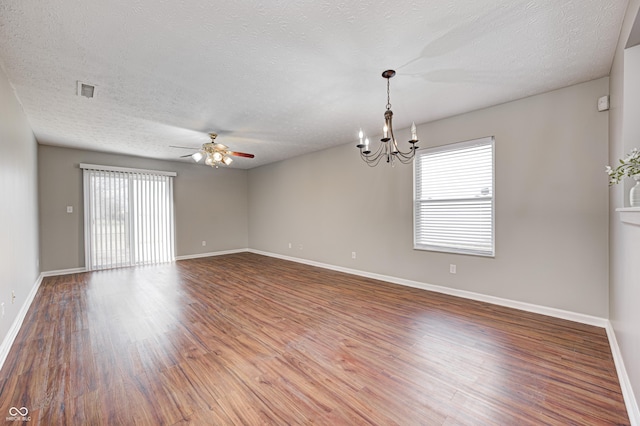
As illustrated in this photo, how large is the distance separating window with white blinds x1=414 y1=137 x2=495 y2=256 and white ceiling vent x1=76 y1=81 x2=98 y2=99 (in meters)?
4.22

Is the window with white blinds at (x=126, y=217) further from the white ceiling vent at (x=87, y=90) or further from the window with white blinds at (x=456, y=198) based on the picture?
the window with white blinds at (x=456, y=198)

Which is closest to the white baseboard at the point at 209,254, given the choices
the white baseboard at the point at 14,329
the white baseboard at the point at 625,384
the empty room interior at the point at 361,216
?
the empty room interior at the point at 361,216

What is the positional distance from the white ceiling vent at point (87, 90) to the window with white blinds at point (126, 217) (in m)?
3.52

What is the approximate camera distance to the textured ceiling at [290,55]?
1823mm

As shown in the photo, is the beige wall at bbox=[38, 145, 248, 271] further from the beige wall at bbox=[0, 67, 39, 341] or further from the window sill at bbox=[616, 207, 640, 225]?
the window sill at bbox=[616, 207, 640, 225]

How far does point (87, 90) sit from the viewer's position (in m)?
2.92

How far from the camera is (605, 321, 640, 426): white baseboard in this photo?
5.01ft

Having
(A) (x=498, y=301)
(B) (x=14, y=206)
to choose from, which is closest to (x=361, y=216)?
(A) (x=498, y=301)

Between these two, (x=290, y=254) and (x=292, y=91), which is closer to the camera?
(x=292, y=91)

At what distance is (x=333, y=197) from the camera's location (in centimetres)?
568

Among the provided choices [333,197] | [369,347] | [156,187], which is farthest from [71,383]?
[156,187]

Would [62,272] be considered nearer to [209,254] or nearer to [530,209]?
[209,254]

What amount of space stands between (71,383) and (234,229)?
247 inches

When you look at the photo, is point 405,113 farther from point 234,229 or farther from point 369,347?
point 234,229
